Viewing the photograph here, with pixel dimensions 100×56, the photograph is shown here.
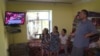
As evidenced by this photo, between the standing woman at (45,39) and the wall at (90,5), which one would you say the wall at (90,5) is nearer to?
the wall at (90,5)

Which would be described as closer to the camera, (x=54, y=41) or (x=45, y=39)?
(x=54, y=41)

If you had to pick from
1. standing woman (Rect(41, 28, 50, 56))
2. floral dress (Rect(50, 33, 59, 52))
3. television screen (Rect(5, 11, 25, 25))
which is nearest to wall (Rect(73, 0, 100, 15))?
floral dress (Rect(50, 33, 59, 52))

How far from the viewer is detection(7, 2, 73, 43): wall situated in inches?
302

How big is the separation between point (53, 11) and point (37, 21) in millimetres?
829

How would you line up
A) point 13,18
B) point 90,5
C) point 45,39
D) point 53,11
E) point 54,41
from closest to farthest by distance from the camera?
point 54,41, point 45,39, point 13,18, point 90,5, point 53,11

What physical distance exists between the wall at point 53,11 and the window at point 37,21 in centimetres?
23

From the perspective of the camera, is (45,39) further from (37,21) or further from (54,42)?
(37,21)

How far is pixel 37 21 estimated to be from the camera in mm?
8195

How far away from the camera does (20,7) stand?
303 inches

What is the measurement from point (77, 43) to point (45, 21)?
5.20 m

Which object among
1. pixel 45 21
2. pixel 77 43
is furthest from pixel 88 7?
pixel 77 43

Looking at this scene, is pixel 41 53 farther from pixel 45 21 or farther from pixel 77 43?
pixel 77 43

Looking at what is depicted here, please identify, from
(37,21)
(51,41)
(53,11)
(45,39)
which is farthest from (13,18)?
(53,11)

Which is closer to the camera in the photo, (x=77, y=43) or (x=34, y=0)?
(x=77, y=43)
